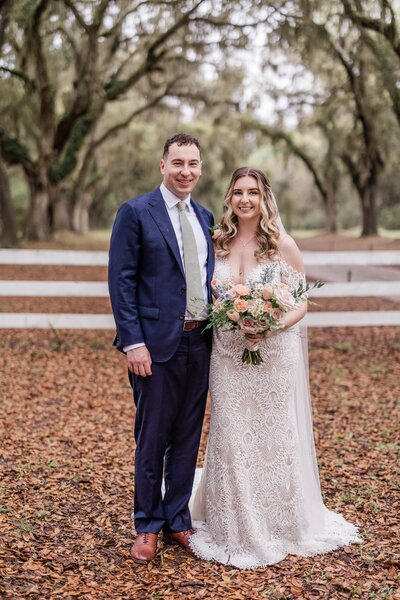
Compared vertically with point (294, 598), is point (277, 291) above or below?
above

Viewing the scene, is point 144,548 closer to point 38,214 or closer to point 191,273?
point 191,273

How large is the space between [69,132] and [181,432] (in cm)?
1740

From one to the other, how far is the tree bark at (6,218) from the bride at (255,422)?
1334cm

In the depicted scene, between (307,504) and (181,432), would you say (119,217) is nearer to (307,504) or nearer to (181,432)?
(181,432)

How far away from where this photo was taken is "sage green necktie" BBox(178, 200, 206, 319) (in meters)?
3.45

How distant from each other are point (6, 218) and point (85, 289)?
28.5 feet

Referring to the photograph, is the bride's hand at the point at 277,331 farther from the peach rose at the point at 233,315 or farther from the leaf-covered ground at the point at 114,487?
the leaf-covered ground at the point at 114,487

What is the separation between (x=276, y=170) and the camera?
4756 centimetres

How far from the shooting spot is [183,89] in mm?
22672

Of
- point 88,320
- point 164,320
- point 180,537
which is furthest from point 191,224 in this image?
point 88,320

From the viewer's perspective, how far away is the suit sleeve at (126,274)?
3365 mm

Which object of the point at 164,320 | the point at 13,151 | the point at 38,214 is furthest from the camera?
the point at 38,214

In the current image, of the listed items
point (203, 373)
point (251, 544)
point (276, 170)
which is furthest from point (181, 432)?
point (276, 170)

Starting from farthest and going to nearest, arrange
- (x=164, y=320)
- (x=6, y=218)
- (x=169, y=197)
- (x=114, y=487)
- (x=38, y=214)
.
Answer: (x=38, y=214)
(x=6, y=218)
(x=114, y=487)
(x=169, y=197)
(x=164, y=320)
